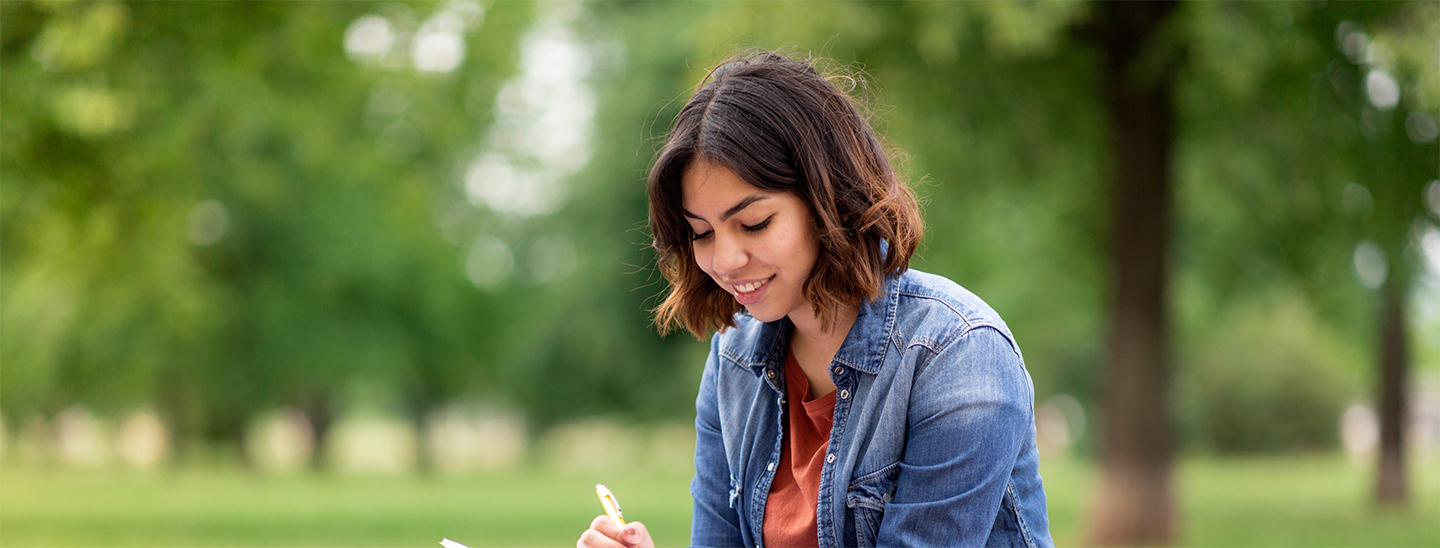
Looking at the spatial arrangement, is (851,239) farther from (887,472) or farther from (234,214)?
(234,214)

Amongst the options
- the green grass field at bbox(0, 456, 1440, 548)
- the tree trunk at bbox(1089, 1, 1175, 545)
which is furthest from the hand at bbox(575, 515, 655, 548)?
the green grass field at bbox(0, 456, 1440, 548)

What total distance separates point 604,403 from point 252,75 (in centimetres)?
1336

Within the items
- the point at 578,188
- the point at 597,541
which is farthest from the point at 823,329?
the point at 578,188

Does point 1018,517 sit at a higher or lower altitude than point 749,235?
lower

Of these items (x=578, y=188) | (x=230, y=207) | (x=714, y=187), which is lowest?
(x=714, y=187)

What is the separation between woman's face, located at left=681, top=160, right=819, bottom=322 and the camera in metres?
2.02

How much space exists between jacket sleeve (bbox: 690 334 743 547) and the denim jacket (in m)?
0.10

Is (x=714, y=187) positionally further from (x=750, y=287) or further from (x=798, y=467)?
(x=798, y=467)

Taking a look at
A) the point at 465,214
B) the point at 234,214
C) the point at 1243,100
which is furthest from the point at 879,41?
the point at 465,214

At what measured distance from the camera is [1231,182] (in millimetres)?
9906

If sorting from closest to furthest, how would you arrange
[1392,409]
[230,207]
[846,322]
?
[846,322], [1392,409], [230,207]

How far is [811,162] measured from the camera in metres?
2.00

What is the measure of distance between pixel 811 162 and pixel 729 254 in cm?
22

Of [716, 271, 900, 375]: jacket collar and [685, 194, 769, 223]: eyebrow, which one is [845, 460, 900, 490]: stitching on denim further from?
[685, 194, 769, 223]: eyebrow
